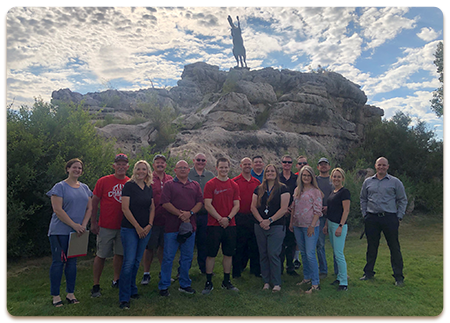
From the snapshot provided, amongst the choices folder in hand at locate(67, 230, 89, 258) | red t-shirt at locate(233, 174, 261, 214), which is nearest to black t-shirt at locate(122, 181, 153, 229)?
folder in hand at locate(67, 230, 89, 258)

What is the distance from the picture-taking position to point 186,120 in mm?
15586

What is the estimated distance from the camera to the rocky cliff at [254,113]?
13.4 meters

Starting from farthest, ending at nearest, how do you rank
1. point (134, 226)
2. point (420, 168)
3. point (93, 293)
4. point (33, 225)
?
point (420, 168) < point (33, 225) < point (93, 293) < point (134, 226)

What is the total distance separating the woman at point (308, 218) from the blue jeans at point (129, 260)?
287 cm

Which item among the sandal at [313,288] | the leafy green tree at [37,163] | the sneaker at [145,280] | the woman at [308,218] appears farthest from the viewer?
the leafy green tree at [37,163]

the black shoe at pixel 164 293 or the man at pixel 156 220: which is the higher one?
the man at pixel 156 220

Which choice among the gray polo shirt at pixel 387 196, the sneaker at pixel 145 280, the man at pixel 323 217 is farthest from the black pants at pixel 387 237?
the sneaker at pixel 145 280

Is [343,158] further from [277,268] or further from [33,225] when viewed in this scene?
[33,225]

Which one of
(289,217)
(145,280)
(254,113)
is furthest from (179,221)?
(254,113)

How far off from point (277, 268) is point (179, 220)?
2.04 meters

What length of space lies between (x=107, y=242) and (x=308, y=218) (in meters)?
3.68

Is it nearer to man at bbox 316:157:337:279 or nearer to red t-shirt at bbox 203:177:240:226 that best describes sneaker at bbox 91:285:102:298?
red t-shirt at bbox 203:177:240:226

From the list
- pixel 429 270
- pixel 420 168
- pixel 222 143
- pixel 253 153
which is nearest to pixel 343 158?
pixel 420 168

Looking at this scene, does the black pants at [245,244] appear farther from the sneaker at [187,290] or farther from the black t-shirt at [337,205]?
the black t-shirt at [337,205]
